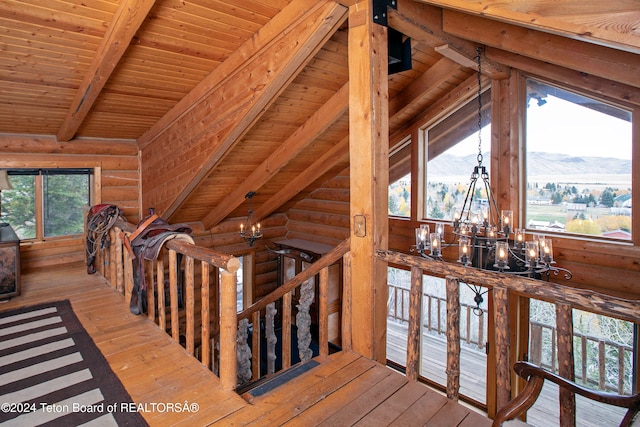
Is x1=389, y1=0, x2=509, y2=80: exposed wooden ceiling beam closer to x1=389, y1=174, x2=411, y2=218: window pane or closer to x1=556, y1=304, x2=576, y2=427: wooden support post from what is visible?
x1=556, y1=304, x2=576, y2=427: wooden support post

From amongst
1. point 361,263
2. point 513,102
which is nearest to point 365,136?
point 361,263

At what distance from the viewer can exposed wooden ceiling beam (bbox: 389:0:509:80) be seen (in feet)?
8.96

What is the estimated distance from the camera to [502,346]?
194 centimetres

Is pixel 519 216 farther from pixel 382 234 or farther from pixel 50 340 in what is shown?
pixel 50 340

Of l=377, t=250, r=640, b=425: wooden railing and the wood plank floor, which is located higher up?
l=377, t=250, r=640, b=425: wooden railing

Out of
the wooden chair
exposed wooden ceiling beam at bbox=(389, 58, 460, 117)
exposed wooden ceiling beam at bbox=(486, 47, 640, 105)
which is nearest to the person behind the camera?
the wooden chair

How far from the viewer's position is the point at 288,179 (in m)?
6.30

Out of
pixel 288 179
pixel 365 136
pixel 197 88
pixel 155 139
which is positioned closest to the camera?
pixel 365 136

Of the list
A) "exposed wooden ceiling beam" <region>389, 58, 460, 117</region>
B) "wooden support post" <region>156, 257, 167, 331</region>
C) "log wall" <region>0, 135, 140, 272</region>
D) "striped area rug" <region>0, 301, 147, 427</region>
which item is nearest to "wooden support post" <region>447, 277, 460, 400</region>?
"striped area rug" <region>0, 301, 147, 427</region>

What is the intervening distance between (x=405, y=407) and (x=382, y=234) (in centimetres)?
104

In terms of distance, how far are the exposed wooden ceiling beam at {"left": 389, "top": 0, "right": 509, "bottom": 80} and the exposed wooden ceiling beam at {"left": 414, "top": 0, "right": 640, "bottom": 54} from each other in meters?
0.86

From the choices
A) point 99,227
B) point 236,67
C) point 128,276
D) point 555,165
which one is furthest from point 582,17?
point 99,227

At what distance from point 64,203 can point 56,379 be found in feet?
12.0

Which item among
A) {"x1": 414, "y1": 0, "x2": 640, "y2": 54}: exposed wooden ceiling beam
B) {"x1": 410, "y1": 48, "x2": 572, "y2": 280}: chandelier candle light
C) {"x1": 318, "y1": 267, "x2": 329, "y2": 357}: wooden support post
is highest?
{"x1": 414, "y1": 0, "x2": 640, "y2": 54}: exposed wooden ceiling beam
